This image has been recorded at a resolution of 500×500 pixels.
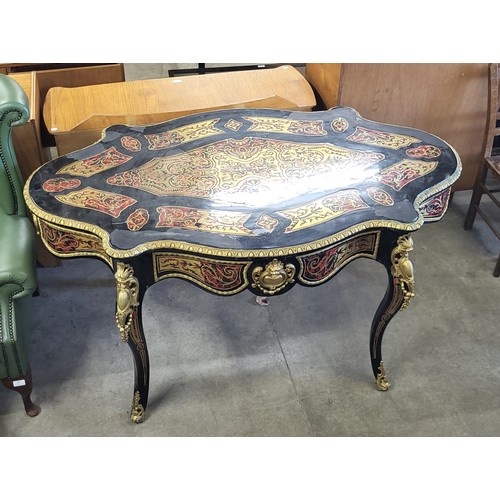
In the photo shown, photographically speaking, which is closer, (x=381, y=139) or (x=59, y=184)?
(x=59, y=184)

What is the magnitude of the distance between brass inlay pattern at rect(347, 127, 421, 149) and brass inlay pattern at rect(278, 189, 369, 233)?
0.34 meters

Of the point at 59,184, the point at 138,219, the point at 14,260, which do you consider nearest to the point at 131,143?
the point at 59,184

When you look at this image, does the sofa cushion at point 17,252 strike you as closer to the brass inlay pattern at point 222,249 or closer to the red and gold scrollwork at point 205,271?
the brass inlay pattern at point 222,249

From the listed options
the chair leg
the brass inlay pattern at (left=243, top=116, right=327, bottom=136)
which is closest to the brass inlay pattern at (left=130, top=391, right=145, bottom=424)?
the chair leg

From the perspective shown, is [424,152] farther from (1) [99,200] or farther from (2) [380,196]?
(1) [99,200]

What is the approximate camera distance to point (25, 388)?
199 centimetres

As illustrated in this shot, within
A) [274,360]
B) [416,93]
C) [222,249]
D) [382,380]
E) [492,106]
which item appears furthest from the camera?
[416,93]

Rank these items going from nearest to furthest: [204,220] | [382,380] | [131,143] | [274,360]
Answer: [204,220]
[131,143]
[382,380]
[274,360]

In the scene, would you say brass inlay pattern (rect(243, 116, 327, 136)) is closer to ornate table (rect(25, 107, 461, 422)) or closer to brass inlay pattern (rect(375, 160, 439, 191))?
ornate table (rect(25, 107, 461, 422))

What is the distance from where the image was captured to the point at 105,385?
2180 millimetres

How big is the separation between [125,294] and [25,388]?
657 mm

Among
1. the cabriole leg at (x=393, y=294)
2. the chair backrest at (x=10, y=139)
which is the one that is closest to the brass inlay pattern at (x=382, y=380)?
the cabriole leg at (x=393, y=294)

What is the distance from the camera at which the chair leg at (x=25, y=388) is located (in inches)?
77.3

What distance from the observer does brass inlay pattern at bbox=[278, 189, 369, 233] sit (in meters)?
1.72
